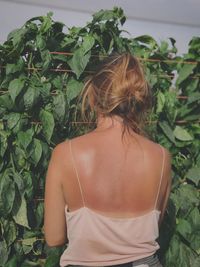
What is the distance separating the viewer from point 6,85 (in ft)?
6.99

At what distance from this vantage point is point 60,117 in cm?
210

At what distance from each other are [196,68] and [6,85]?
92 centimetres

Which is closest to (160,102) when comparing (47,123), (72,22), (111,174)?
(47,123)

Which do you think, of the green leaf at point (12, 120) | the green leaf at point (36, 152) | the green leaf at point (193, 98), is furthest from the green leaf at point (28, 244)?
the green leaf at point (193, 98)

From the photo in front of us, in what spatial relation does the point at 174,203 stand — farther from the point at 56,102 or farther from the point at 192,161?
the point at 56,102

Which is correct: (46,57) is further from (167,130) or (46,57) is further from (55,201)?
(55,201)

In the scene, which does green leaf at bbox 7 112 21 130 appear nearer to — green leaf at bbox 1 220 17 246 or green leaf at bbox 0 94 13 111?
green leaf at bbox 0 94 13 111

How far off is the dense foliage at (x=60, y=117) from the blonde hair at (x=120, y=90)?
1.99 ft

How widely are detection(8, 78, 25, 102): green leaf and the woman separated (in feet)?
1.98

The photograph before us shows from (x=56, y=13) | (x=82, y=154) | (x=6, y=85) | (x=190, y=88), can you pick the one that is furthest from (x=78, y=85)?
(x=56, y=13)

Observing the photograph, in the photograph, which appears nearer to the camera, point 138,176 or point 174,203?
point 138,176

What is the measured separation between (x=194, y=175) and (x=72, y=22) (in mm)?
1874

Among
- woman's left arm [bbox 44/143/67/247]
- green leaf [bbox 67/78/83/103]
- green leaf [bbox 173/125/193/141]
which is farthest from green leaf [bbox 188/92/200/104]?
woman's left arm [bbox 44/143/67/247]

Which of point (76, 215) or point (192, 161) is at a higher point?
point (76, 215)
